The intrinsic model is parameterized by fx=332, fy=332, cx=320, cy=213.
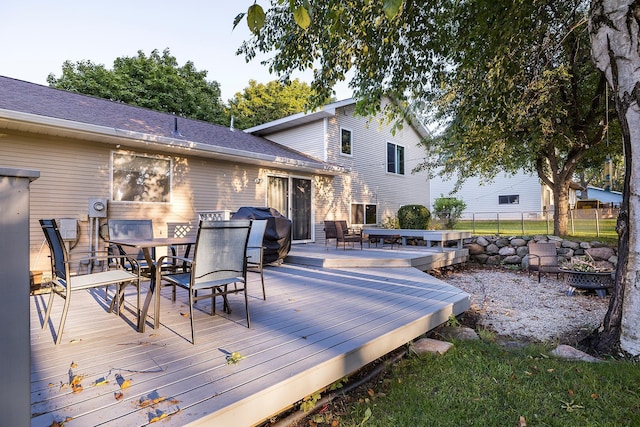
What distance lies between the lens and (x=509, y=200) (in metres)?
21.2

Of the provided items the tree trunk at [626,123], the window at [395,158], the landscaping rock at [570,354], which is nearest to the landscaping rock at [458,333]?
the landscaping rock at [570,354]

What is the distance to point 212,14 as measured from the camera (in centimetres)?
551

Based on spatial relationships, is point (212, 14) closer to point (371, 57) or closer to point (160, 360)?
point (371, 57)

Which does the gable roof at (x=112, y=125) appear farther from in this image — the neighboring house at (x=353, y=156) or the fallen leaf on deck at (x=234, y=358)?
the fallen leaf on deck at (x=234, y=358)

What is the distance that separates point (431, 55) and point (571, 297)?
5046 mm

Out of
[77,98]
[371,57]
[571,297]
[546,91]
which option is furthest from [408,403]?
[77,98]

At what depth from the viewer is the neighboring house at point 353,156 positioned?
36.3 ft

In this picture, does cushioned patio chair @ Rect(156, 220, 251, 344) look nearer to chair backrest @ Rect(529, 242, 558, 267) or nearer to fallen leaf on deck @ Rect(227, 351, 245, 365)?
fallen leaf on deck @ Rect(227, 351, 245, 365)

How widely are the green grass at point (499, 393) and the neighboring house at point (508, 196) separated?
57.0ft

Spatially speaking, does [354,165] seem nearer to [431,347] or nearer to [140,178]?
[140,178]

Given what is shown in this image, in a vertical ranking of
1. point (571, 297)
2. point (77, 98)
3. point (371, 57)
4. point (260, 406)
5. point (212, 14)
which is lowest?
point (571, 297)

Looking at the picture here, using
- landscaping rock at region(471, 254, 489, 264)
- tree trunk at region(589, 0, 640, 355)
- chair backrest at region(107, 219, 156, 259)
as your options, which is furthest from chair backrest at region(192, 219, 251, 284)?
landscaping rock at region(471, 254, 489, 264)

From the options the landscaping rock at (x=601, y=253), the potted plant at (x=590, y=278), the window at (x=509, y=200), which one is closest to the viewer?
the potted plant at (x=590, y=278)

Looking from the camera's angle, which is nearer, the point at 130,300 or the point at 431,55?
the point at 130,300
